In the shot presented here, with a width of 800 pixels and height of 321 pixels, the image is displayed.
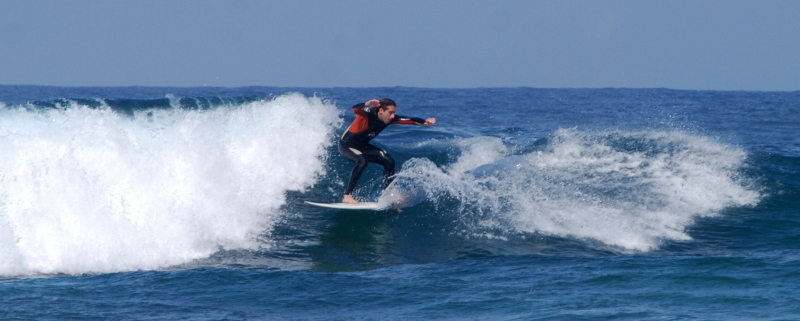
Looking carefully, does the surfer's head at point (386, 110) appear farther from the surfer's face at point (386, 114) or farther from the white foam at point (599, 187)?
the white foam at point (599, 187)

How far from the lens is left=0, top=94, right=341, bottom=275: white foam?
853 cm

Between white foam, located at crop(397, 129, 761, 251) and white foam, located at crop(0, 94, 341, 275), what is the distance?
2.32 m

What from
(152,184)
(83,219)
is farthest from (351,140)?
(83,219)

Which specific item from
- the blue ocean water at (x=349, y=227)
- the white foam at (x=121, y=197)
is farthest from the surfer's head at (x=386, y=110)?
the white foam at (x=121, y=197)

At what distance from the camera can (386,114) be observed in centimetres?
1041

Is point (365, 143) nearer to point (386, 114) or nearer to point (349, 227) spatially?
point (386, 114)

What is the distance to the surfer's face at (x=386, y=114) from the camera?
10383mm

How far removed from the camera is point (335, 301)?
722 cm

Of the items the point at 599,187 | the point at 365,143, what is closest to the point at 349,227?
the point at 365,143

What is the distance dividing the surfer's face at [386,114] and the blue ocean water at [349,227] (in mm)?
992

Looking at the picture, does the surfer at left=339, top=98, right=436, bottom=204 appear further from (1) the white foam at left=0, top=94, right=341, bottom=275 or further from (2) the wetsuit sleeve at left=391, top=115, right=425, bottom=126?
(1) the white foam at left=0, top=94, right=341, bottom=275

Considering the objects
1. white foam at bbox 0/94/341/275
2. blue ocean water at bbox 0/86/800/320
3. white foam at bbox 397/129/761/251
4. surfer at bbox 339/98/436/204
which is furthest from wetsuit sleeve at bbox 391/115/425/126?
white foam at bbox 0/94/341/275

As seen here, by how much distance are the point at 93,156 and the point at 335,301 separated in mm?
4276

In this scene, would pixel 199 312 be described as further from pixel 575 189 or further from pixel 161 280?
pixel 575 189
